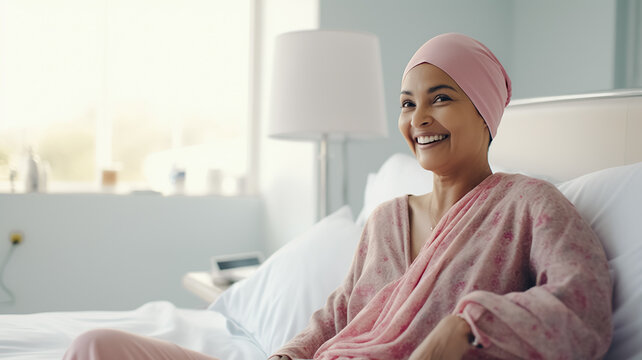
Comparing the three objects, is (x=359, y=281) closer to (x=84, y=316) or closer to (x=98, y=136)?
(x=84, y=316)

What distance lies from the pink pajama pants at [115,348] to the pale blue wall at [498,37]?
78.2 inches

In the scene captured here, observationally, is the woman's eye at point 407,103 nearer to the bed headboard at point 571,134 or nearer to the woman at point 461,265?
the woman at point 461,265

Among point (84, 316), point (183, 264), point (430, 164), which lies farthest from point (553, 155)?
point (183, 264)

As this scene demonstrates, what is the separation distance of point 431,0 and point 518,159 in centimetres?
183

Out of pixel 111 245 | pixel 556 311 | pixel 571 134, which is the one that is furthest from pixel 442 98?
pixel 111 245

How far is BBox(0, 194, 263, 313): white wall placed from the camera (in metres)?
2.79

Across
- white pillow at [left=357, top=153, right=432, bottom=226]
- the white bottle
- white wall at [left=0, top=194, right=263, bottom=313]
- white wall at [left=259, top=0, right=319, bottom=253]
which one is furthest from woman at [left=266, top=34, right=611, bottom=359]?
the white bottle

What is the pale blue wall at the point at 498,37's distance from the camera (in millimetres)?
2992

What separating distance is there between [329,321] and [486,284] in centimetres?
41

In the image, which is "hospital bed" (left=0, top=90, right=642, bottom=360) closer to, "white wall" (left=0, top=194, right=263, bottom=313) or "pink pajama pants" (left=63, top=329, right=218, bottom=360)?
"pink pajama pants" (left=63, top=329, right=218, bottom=360)

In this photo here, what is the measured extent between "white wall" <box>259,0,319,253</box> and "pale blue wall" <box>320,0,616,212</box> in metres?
0.12

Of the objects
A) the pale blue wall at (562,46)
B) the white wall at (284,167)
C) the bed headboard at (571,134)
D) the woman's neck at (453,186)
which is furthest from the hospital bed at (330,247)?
the pale blue wall at (562,46)

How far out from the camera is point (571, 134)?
4.91ft

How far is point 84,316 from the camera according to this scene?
179 centimetres
